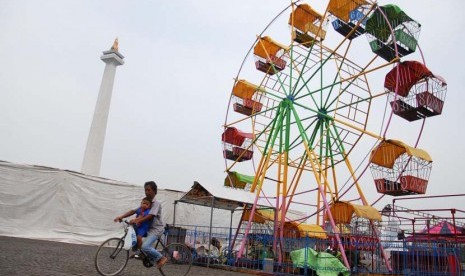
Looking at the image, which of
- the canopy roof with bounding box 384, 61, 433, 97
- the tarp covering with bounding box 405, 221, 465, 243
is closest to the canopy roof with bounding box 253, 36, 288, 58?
the canopy roof with bounding box 384, 61, 433, 97

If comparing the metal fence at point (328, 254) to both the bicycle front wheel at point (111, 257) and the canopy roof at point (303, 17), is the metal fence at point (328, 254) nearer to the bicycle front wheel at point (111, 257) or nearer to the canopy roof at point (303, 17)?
the bicycle front wheel at point (111, 257)

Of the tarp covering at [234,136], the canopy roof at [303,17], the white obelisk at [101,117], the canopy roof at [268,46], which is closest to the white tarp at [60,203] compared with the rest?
the tarp covering at [234,136]

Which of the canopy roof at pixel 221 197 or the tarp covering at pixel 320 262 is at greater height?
the canopy roof at pixel 221 197

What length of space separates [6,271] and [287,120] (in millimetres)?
10173

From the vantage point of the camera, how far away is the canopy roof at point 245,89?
687 inches

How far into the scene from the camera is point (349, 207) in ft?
36.9

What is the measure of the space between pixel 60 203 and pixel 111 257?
10.0 m

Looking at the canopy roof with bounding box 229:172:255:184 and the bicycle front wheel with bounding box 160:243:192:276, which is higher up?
the canopy roof with bounding box 229:172:255:184

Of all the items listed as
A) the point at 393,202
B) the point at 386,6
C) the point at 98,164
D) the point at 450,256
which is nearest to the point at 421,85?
the point at 386,6

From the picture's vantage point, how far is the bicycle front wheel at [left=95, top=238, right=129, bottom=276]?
20.6ft

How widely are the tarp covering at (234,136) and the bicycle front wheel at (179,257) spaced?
30.7 ft

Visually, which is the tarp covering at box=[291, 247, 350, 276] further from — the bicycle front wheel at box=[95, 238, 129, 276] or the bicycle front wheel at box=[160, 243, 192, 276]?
the bicycle front wheel at box=[95, 238, 129, 276]

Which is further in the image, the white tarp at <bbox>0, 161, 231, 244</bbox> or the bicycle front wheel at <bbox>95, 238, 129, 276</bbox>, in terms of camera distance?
the white tarp at <bbox>0, 161, 231, 244</bbox>

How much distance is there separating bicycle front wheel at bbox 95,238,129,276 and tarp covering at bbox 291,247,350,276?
505cm
